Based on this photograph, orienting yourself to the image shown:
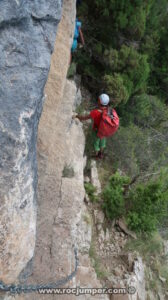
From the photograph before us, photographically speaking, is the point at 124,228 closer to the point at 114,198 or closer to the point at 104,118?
the point at 114,198

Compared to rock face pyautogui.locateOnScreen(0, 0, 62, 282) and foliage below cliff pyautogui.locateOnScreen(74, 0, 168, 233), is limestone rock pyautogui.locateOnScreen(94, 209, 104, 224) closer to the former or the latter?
foliage below cliff pyautogui.locateOnScreen(74, 0, 168, 233)

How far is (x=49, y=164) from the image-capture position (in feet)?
11.8

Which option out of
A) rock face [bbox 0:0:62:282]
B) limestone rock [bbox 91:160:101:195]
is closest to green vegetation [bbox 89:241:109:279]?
limestone rock [bbox 91:160:101:195]

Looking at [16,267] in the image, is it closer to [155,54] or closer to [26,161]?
[26,161]

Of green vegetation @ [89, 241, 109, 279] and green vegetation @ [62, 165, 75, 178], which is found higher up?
green vegetation @ [62, 165, 75, 178]

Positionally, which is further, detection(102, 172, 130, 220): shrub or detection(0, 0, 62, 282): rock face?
detection(102, 172, 130, 220): shrub

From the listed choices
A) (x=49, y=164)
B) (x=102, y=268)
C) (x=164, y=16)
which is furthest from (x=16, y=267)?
(x=164, y=16)

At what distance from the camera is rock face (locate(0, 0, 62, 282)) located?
1.97 m

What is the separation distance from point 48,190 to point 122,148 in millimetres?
2809

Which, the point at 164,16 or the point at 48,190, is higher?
the point at 164,16

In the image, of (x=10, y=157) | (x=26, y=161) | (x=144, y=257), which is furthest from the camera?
(x=144, y=257)

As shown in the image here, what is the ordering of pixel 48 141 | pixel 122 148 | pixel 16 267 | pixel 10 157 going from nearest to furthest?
pixel 10 157
pixel 16 267
pixel 48 141
pixel 122 148

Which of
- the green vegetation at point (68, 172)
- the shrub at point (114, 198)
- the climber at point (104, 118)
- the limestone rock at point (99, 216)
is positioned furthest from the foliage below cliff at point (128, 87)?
the climber at point (104, 118)

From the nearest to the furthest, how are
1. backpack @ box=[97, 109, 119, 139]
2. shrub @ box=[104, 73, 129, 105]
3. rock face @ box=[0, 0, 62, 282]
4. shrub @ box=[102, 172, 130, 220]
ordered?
1. rock face @ box=[0, 0, 62, 282]
2. backpack @ box=[97, 109, 119, 139]
3. shrub @ box=[102, 172, 130, 220]
4. shrub @ box=[104, 73, 129, 105]
